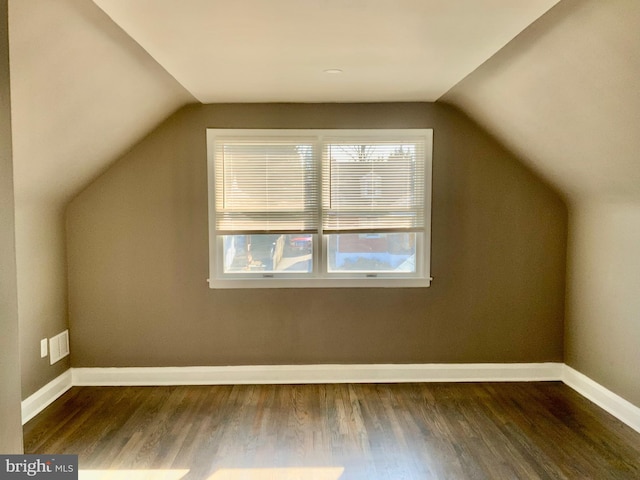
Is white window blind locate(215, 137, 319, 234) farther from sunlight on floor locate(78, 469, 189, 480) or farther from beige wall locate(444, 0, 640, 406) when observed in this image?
sunlight on floor locate(78, 469, 189, 480)

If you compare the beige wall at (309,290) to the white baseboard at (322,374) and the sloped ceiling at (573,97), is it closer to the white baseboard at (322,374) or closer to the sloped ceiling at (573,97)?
the white baseboard at (322,374)

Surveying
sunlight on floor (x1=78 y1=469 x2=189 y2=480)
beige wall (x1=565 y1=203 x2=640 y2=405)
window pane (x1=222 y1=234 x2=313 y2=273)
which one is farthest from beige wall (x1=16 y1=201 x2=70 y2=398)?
beige wall (x1=565 y1=203 x2=640 y2=405)

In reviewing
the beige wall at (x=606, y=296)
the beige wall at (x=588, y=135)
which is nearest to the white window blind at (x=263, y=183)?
the beige wall at (x=588, y=135)

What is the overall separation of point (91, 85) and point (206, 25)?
85cm

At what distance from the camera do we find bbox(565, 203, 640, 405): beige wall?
3.14 m

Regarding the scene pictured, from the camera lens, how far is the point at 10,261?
1.47 meters

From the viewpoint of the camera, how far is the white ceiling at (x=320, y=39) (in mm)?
1979

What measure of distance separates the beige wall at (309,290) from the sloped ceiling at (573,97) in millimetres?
401

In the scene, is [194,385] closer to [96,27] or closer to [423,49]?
[96,27]

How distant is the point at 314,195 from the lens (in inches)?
150

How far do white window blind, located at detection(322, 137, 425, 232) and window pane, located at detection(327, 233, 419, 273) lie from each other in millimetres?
104

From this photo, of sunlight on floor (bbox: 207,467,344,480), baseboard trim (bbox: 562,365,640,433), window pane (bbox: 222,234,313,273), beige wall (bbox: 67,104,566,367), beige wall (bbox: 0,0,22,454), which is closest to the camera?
beige wall (bbox: 0,0,22,454)

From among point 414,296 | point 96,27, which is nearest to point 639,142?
point 414,296

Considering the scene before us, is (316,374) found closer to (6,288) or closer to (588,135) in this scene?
(588,135)
